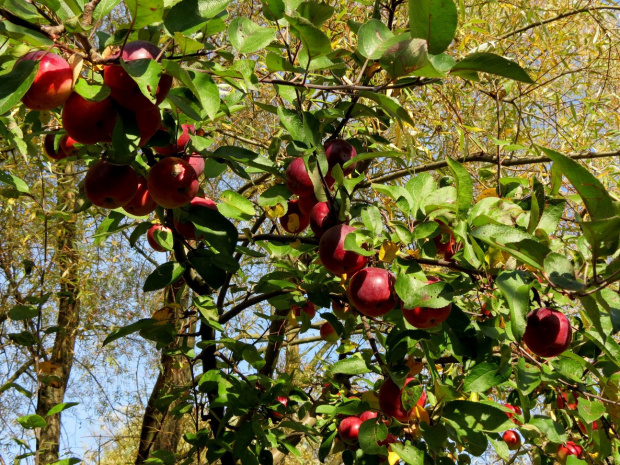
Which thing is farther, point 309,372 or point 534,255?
point 309,372

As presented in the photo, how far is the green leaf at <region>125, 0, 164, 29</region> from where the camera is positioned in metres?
0.80

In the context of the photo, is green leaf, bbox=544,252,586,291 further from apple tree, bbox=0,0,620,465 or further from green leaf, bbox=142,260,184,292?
green leaf, bbox=142,260,184,292

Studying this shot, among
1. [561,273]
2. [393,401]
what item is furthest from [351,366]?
[561,273]

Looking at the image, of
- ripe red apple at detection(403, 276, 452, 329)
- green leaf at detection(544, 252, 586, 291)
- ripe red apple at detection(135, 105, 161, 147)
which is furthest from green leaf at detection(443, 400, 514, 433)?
ripe red apple at detection(135, 105, 161, 147)

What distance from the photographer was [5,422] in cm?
400

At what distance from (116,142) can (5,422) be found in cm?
393

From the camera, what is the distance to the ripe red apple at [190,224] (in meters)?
1.26

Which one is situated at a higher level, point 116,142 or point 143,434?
point 143,434

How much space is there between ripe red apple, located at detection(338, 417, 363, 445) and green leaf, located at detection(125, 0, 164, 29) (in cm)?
121

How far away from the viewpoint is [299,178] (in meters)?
1.13

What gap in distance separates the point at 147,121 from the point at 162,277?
Answer: 46cm

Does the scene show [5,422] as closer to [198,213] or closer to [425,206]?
[198,213]

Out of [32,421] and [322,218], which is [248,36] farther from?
[32,421]

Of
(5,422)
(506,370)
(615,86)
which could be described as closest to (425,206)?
(506,370)
